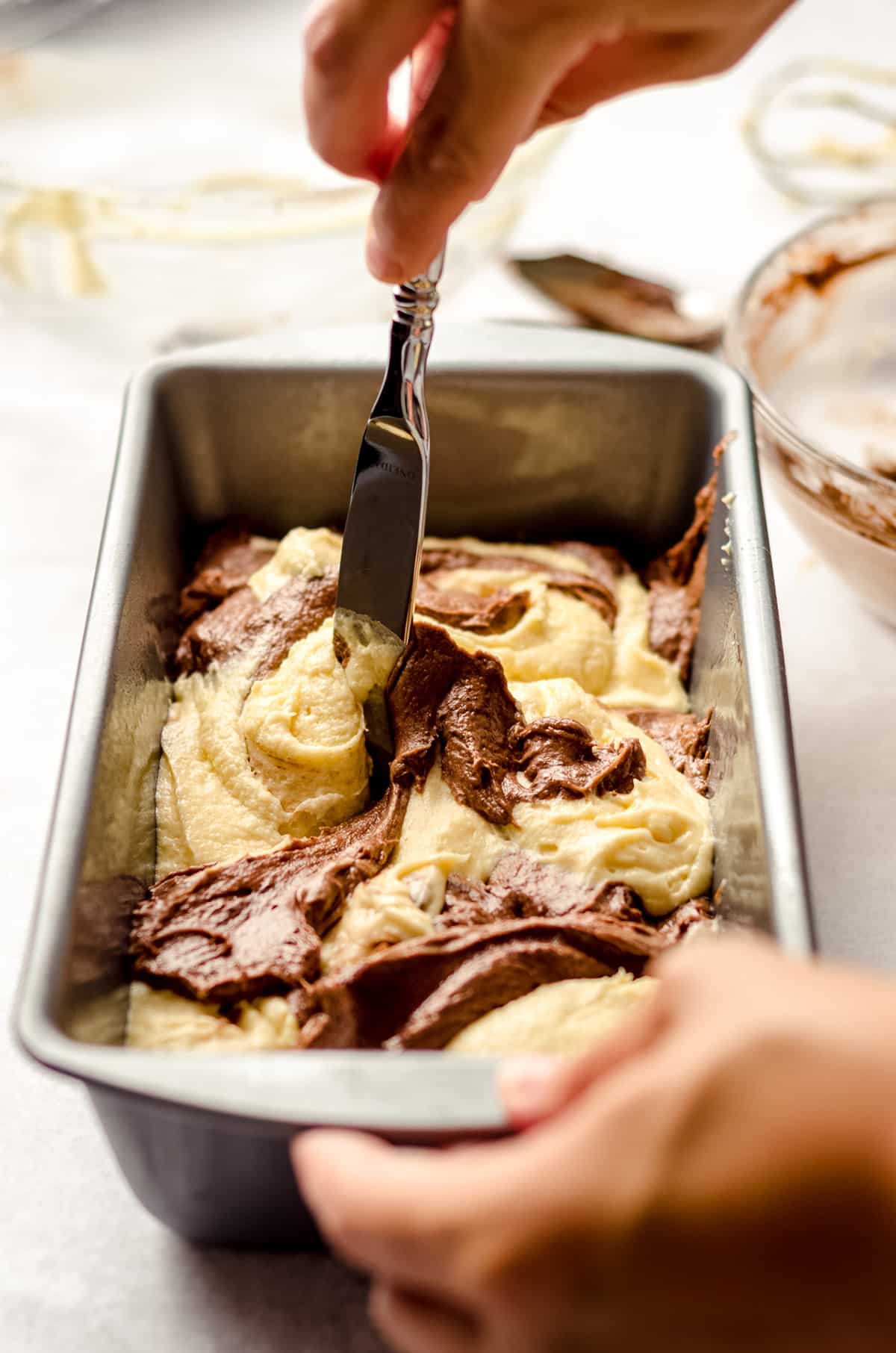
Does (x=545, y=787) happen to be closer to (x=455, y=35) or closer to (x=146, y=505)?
(x=146, y=505)

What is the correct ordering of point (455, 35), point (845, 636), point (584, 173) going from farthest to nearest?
point (584, 173)
point (845, 636)
point (455, 35)

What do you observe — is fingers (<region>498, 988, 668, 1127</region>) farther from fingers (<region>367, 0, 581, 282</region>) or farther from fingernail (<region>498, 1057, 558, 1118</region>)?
fingers (<region>367, 0, 581, 282</region>)

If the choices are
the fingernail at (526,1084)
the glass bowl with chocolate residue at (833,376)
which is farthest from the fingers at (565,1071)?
the glass bowl with chocolate residue at (833,376)

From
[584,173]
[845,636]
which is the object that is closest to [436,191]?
[845,636]

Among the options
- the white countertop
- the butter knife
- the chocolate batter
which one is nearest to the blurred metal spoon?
the white countertop

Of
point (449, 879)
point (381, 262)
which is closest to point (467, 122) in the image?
point (381, 262)

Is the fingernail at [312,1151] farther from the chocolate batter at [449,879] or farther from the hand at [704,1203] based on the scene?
the chocolate batter at [449,879]

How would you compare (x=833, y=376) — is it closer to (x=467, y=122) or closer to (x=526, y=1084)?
(x=467, y=122)
